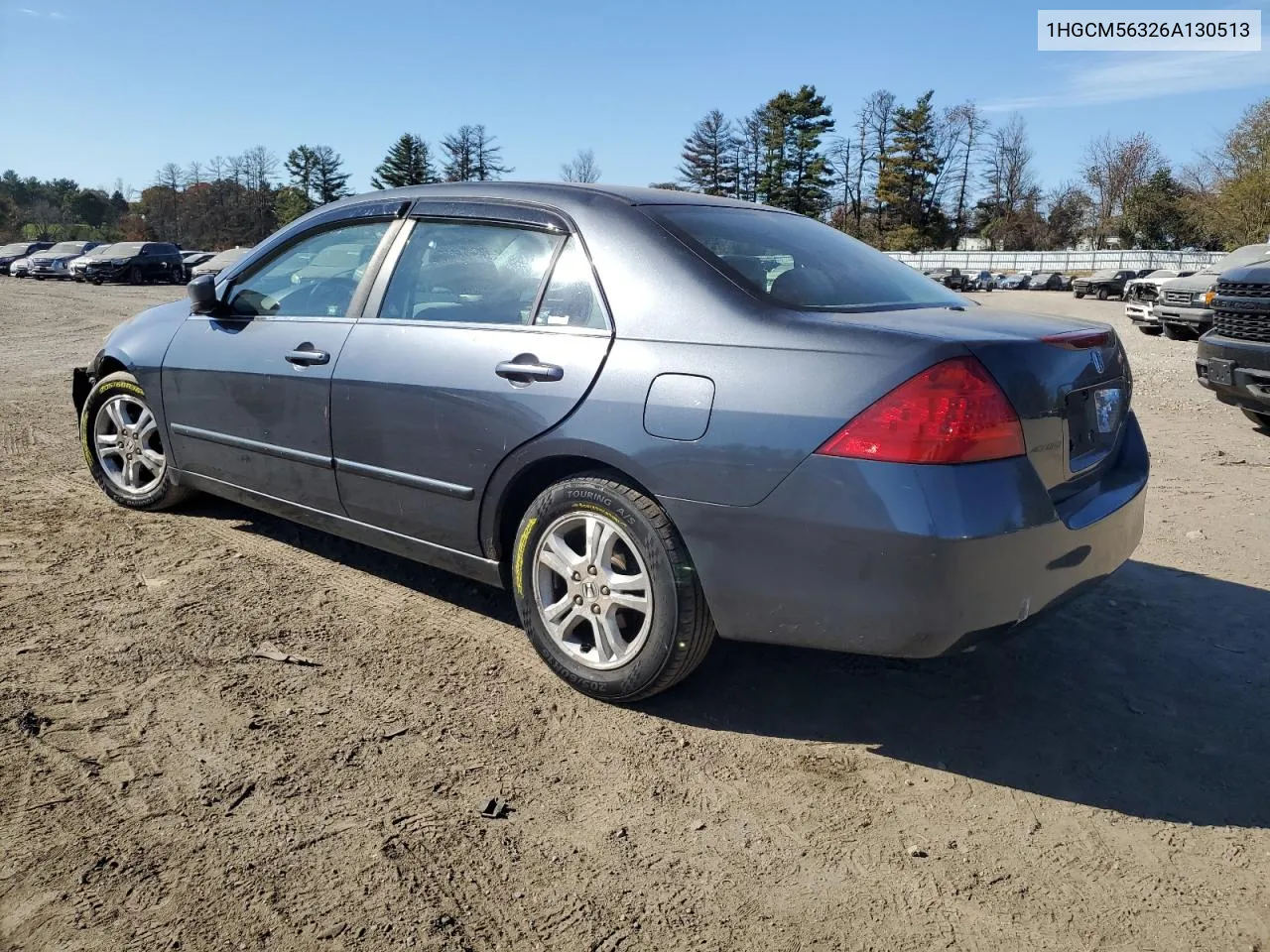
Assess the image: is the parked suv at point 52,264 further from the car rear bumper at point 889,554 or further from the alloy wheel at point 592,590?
the car rear bumper at point 889,554

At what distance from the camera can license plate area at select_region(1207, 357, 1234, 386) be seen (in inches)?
285

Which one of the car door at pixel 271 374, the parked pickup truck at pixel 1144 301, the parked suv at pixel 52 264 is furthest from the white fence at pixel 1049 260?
the car door at pixel 271 374

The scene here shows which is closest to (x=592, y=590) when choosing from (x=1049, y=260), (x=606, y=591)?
(x=606, y=591)

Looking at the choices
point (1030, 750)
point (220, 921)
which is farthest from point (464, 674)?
point (1030, 750)

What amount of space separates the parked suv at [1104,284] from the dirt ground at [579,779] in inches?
1487

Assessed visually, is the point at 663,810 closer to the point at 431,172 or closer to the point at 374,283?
the point at 374,283

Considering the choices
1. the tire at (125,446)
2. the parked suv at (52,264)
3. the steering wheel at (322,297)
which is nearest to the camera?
the steering wheel at (322,297)

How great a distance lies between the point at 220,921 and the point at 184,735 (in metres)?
0.89

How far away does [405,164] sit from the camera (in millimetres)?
80062

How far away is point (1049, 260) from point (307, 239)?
72706mm

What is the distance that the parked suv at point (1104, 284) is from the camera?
37.7m

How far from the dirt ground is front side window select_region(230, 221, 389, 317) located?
1.13m

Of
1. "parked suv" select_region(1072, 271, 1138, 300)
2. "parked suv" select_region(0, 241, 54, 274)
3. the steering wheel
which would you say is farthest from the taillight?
"parked suv" select_region(0, 241, 54, 274)

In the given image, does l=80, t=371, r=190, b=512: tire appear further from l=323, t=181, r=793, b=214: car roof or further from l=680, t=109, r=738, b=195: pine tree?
l=680, t=109, r=738, b=195: pine tree
